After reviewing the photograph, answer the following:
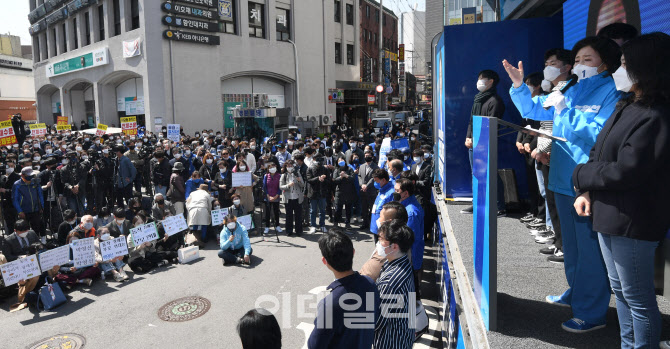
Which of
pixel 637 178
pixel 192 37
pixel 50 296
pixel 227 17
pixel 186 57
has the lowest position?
pixel 50 296

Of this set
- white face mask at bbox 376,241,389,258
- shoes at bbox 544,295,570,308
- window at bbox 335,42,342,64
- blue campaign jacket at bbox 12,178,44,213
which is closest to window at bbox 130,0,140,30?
window at bbox 335,42,342,64

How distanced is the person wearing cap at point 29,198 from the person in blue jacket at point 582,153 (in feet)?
37.8

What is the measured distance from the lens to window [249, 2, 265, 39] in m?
28.8

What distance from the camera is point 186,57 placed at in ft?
82.7

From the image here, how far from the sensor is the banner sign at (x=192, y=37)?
24266mm

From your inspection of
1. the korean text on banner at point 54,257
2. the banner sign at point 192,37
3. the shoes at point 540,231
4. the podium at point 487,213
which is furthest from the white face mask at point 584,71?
→ the banner sign at point 192,37

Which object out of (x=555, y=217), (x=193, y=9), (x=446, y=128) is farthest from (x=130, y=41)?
(x=555, y=217)

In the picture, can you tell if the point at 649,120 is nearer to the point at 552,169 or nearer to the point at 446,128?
the point at 552,169

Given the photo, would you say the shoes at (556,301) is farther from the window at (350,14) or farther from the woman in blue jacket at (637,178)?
the window at (350,14)

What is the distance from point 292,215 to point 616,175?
960 cm

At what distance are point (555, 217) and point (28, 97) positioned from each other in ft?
216

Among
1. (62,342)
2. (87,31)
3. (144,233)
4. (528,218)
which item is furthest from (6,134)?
(87,31)

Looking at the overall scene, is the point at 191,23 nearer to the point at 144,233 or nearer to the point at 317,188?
the point at 317,188

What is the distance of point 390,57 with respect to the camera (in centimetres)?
4859
